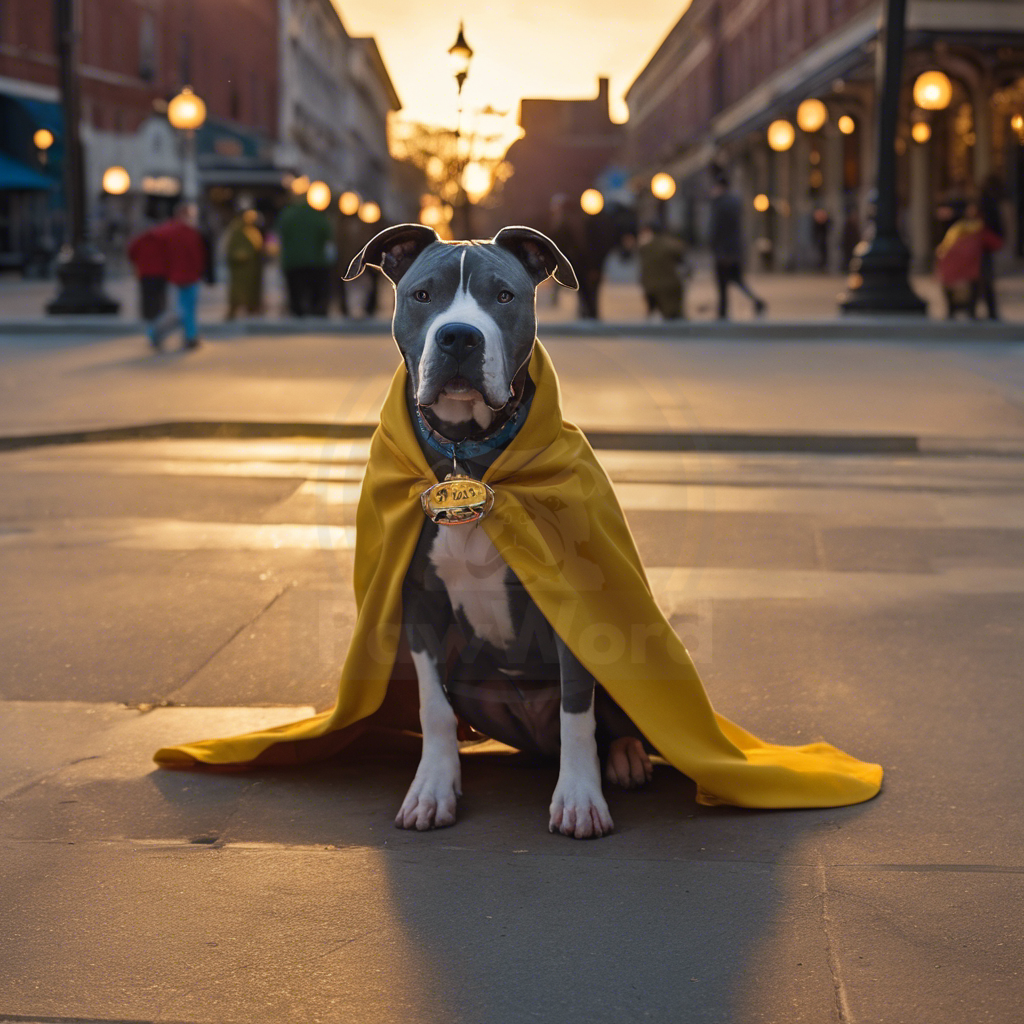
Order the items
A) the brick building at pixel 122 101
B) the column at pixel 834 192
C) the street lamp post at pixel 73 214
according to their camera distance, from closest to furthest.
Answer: the street lamp post at pixel 73 214, the brick building at pixel 122 101, the column at pixel 834 192

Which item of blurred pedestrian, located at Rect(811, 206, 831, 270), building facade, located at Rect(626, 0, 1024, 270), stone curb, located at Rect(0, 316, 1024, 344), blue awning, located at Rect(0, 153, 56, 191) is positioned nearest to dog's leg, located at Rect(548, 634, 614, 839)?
building facade, located at Rect(626, 0, 1024, 270)

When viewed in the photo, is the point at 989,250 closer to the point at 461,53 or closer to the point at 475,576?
the point at 461,53

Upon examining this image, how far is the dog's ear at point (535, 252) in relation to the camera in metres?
3.25

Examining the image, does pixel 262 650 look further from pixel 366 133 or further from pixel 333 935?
pixel 366 133

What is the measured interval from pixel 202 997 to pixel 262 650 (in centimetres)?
240

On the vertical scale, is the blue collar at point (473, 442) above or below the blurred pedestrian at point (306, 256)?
below

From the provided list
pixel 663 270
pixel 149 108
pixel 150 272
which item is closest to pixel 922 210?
pixel 663 270

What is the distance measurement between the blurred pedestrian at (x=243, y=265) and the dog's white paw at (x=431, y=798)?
1800cm

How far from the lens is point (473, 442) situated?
10.7 feet

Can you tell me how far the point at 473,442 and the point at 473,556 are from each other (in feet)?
0.86

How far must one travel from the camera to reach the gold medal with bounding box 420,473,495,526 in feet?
10.3

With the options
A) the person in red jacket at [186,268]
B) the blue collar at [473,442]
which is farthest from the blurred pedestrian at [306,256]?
the blue collar at [473,442]

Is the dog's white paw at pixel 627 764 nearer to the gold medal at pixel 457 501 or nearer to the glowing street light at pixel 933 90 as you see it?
the gold medal at pixel 457 501

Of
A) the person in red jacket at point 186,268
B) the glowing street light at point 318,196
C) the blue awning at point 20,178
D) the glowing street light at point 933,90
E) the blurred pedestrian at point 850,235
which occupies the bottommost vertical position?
the person in red jacket at point 186,268
